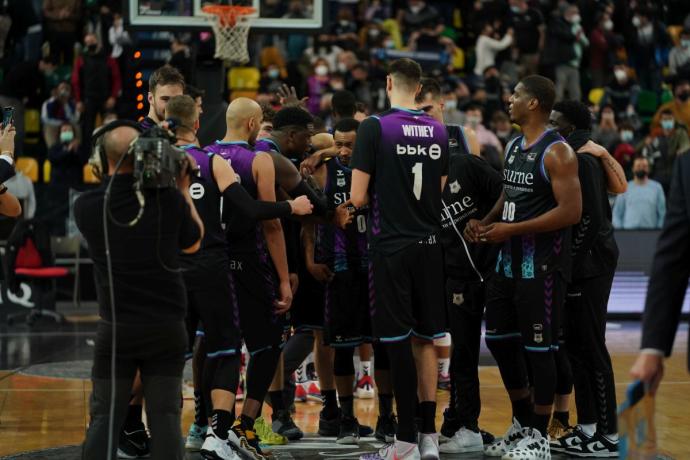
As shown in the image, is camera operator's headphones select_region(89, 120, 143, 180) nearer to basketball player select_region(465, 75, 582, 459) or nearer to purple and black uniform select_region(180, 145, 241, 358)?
purple and black uniform select_region(180, 145, 241, 358)

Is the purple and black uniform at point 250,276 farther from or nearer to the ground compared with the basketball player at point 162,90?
nearer to the ground

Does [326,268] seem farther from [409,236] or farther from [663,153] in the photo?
[663,153]

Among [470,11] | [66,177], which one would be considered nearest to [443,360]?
[66,177]

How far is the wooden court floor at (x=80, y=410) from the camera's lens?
26.5ft

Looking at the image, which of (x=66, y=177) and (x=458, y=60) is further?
(x=458, y=60)

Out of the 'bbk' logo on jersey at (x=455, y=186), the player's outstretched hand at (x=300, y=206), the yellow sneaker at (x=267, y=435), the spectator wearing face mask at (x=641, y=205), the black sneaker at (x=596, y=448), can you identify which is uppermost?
the 'bbk' logo on jersey at (x=455, y=186)

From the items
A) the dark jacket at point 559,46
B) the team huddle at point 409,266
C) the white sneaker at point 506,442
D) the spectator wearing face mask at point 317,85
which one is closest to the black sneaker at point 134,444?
the team huddle at point 409,266

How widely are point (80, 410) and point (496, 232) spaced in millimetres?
3787

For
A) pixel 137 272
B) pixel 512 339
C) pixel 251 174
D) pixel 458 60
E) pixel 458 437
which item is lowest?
pixel 458 437

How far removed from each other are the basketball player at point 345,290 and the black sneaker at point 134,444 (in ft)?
4.42

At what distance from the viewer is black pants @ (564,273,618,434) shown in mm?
7684

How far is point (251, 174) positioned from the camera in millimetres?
7332

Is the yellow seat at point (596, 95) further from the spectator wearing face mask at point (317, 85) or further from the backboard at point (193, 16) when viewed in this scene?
the backboard at point (193, 16)

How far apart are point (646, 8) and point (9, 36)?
1270 centimetres
